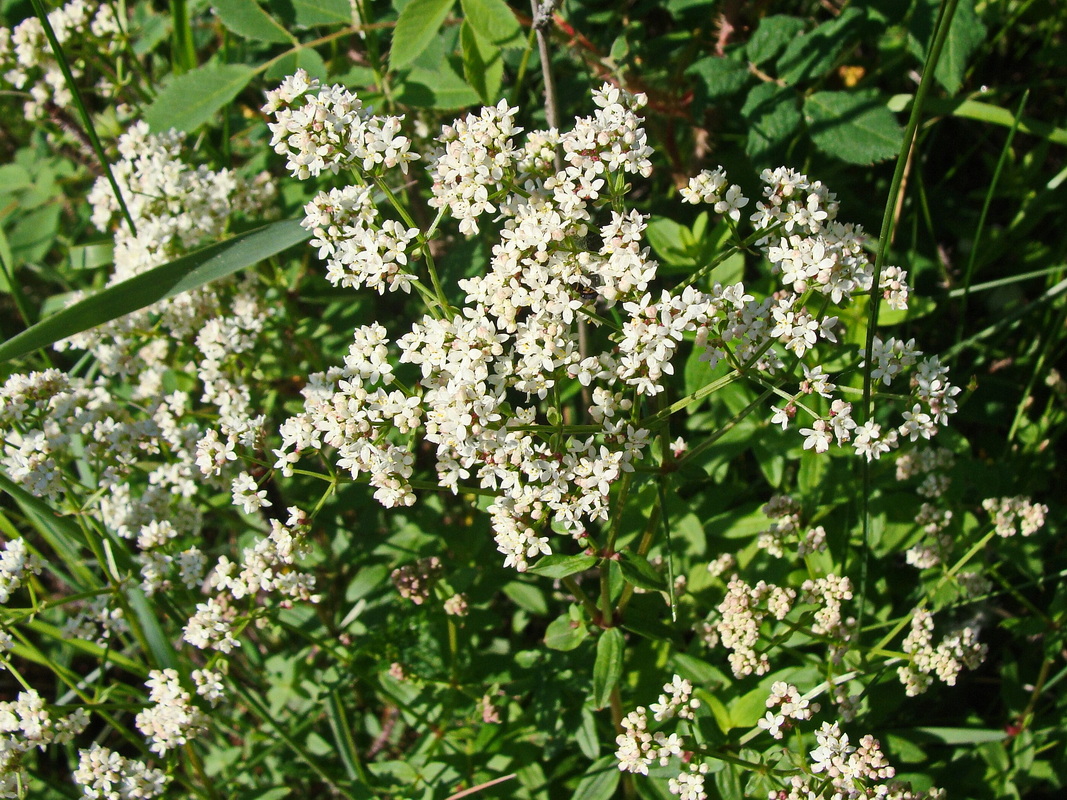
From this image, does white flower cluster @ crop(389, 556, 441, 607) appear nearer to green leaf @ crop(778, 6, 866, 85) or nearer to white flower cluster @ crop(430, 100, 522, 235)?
white flower cluster @ crop(430, 100, 522, 235)

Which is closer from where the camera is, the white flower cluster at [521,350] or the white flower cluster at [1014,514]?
the white flower cluster at [521,350]

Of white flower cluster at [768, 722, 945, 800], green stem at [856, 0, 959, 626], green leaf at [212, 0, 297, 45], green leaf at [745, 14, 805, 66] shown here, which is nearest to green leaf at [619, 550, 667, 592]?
white flower cluster at [768, 722, 945, 800]

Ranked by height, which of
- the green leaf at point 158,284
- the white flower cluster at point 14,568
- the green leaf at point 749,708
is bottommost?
the green leaf at point 749,708

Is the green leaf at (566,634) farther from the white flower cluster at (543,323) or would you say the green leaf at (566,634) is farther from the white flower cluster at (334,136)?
the white flower cluster at (334,136)

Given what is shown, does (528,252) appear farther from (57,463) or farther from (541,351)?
(57,463)

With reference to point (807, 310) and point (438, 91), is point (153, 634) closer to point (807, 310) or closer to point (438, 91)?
point (438, 91)

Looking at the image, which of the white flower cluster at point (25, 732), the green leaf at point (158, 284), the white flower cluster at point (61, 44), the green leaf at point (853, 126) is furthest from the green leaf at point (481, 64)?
the white flower cluster at point (25, 732)
